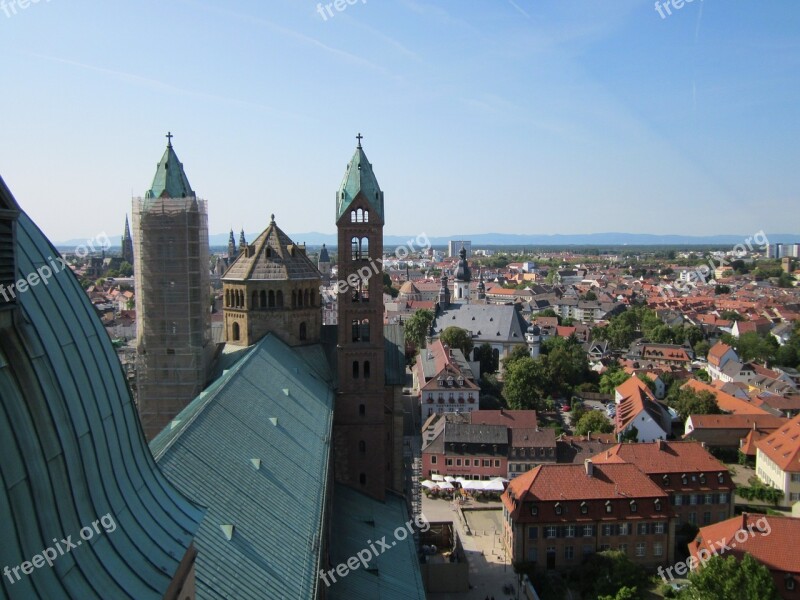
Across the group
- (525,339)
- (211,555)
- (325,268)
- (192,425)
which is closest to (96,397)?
(211,555)

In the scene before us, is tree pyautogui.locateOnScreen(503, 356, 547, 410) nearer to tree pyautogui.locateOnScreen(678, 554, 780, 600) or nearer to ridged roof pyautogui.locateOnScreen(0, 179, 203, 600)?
tree pyautogui.locateOnScreen(678, 554, 780, 600)

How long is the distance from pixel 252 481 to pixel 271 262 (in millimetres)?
23366

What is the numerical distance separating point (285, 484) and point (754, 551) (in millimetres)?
27483

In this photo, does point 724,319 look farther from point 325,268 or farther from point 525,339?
point 325,268

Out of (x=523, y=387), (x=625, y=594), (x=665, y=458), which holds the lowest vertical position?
(x=625, y=594)

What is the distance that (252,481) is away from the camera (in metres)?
20.9

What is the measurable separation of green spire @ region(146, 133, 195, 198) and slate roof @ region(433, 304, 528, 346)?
72.8m

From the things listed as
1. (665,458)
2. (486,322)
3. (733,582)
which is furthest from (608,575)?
(486,322)

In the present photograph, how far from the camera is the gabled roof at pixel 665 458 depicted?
4835cm

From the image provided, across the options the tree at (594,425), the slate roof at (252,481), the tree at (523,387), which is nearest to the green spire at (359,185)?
the slate roof at (252,481)

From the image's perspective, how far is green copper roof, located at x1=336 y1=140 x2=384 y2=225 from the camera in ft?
132

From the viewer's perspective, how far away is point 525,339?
108 m

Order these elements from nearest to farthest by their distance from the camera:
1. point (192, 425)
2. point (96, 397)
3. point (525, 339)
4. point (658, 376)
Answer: point (96, 397), point (192, 425), point (658, 376), point (525, 339)

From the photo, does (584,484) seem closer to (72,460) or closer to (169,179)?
Answer: (169,179)
